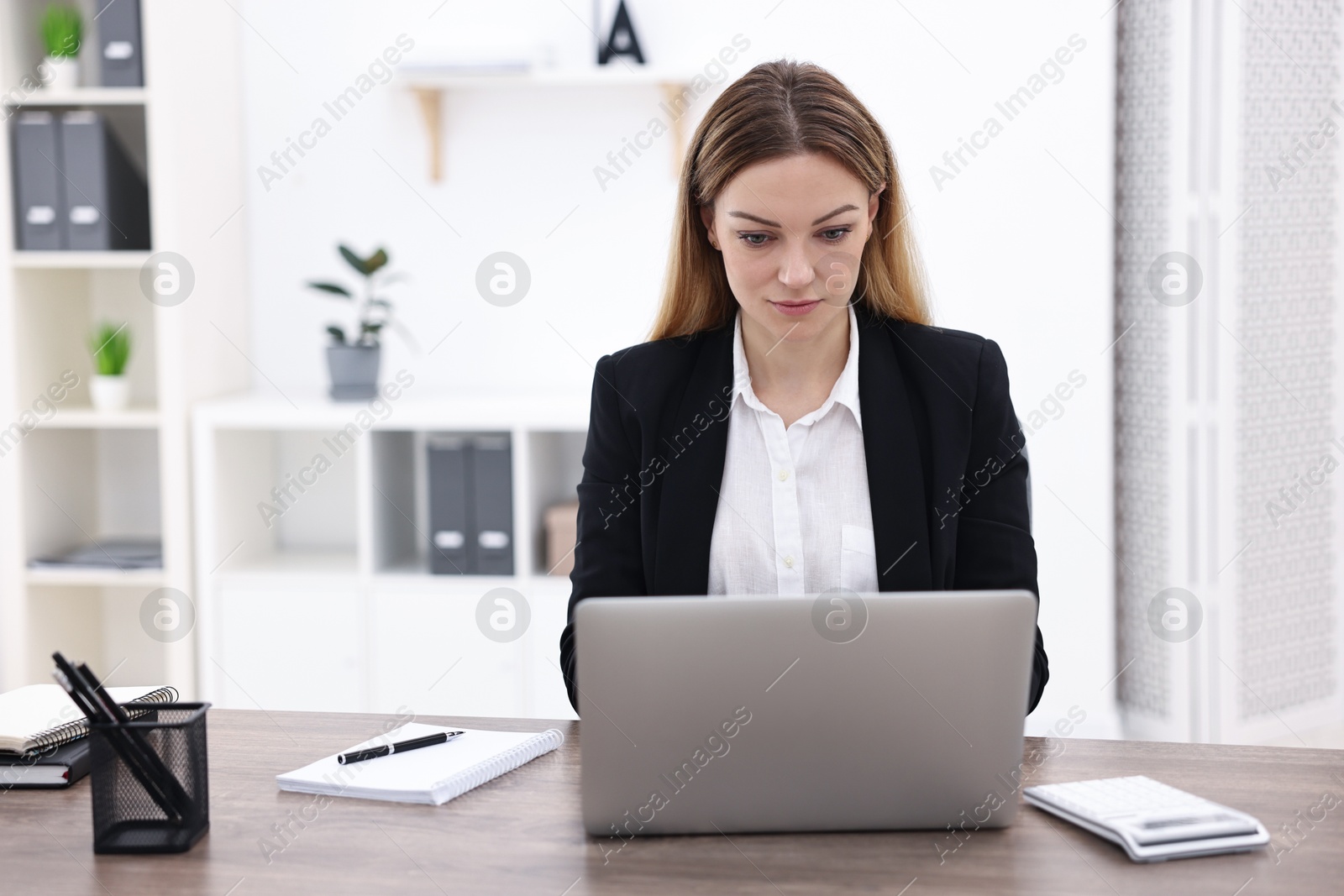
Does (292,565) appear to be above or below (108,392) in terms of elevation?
below

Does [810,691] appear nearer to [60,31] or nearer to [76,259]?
[76,259]

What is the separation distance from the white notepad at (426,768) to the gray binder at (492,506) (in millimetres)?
1485

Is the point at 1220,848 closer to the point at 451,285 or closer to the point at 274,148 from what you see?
the point at 451,285

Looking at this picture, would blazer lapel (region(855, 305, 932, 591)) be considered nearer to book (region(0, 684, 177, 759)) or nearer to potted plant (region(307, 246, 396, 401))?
book (region(0, 684, 177, 759))

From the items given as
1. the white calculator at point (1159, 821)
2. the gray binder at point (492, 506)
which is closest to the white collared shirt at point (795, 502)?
the white calculator at point (1159, 821)

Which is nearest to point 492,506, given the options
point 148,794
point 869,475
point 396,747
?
point 869,475

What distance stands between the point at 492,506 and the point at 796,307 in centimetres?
148

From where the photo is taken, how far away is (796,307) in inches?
59.9

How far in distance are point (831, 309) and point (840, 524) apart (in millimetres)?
284

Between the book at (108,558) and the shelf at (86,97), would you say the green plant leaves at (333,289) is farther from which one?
the book at (108,558)

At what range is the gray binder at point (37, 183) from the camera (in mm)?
2838

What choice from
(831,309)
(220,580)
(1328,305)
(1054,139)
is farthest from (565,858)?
(1328,305)

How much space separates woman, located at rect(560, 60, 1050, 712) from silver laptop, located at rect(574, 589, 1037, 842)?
18.2 inches

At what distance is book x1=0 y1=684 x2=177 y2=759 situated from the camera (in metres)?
1.29
